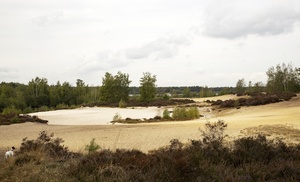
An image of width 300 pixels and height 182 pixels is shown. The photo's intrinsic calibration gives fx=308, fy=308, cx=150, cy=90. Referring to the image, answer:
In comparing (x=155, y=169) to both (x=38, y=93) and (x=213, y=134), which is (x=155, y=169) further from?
(x=38, y=93)

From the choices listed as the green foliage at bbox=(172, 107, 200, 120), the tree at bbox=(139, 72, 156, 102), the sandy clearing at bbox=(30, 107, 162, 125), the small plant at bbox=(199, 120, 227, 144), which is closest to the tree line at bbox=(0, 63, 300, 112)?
the tree at bbox=(139, 72, 156, 102)

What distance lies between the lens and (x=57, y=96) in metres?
80.4

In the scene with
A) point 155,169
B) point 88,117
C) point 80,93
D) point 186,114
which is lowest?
point 88,117

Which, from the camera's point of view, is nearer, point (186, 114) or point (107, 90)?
point (186, 114)

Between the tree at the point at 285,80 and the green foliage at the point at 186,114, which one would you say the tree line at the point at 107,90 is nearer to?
the tree at the point at 285,80

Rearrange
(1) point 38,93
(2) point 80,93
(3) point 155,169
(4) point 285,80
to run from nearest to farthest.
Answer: (3) point 155,169, (4) point 285,80, (1) point 38,93, (2) point 80,93

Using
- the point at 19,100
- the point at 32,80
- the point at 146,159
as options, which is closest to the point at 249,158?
the point at 146,159

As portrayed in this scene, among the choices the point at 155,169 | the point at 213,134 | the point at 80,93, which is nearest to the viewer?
the point at 155,169

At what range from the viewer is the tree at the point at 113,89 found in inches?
2763

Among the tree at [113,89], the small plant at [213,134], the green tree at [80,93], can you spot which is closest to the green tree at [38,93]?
the green tree at [80,93]

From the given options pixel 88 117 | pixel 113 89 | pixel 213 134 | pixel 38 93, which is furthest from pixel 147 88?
pixel 213 134

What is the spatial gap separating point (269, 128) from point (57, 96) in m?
70.6

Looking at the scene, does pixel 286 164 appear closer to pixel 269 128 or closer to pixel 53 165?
pixel 53 165

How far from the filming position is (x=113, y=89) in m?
70.9
